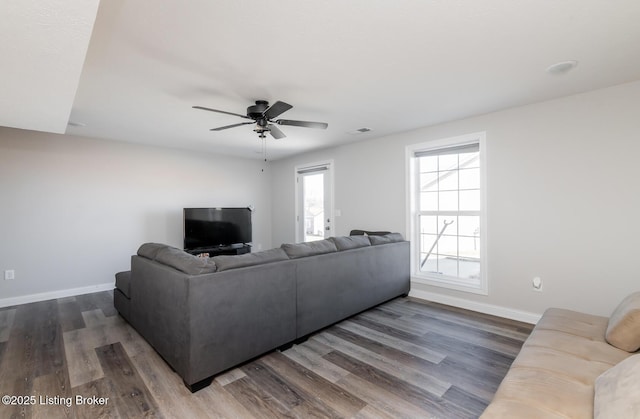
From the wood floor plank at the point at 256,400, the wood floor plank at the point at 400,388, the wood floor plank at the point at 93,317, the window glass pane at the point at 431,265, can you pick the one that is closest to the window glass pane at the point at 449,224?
the window glass pane at the point at 431,265

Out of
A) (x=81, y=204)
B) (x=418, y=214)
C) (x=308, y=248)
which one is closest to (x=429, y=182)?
(x=418, y=214)

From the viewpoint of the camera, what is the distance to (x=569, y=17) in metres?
1.74

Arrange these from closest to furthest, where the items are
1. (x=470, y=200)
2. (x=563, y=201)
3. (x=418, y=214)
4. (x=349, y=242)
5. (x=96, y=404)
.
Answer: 1. (x=96, y=404)
2. (x=563, y=201)
3. (x=349, y=242)
4. (x=470, y=200)
5. (x=418, y=214)

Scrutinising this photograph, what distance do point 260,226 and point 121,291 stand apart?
3475mm

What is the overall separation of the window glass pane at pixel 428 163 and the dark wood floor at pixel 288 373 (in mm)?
2031

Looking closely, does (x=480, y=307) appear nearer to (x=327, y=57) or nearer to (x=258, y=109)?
(x=327, y=57)

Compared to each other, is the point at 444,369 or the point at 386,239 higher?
the point at 386,239

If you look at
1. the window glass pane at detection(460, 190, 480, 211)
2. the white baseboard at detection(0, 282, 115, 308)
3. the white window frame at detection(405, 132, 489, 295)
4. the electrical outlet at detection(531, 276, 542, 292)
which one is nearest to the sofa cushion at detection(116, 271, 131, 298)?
the white baseboard at detection(0, 282, 115, 308)

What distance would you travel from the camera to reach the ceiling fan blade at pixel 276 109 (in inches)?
97.2

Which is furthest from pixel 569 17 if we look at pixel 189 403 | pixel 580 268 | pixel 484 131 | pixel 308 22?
pixel 189 403

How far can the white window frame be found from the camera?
11.6 ft

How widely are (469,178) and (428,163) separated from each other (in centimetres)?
61

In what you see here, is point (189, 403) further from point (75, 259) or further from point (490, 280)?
point (75, 259)

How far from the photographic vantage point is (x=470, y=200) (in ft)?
12.4
